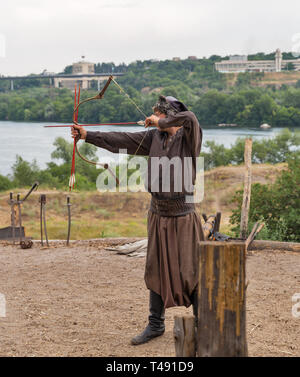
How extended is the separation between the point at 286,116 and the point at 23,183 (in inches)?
537

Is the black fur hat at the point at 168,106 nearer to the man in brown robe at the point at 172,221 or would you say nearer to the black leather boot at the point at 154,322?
the man in brown robe at the point at 172,221

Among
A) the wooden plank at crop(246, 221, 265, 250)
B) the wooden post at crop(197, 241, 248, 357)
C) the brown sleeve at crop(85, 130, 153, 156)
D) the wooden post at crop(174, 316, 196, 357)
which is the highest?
the brown sleeve at crop(85, 130, 153, 156)

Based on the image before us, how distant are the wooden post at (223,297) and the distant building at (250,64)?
38267mm

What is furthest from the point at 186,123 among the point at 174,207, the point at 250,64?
the point at 250,64

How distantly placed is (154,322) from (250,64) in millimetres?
39729

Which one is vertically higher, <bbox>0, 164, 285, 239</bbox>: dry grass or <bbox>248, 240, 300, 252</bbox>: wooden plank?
<bbox>248, 240, 300, 252</bbox>: wooden plank

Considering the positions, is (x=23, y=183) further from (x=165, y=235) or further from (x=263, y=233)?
(x=165, y=235)

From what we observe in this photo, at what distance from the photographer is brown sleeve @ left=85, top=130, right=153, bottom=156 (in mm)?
3387

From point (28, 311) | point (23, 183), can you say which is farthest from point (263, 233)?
point (23, 183)

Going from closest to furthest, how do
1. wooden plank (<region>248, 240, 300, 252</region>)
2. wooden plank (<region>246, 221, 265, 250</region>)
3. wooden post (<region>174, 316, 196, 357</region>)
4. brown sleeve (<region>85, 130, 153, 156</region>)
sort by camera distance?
wooden post (<region>174, 316, 196, 357</region>) < brown sleeve (<region>85, 130, 153, 156</region>) < wooden plank (<region>246, 221, 265, 250</region>) < wooden plank (<region>248, 240, 300, 252</region>)

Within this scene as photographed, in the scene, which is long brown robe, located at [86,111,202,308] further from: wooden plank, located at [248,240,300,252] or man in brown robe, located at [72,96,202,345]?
wooden plank, located at [248,240,300,252]

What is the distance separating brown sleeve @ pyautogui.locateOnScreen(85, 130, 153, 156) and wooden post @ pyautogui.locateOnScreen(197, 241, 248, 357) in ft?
4.39

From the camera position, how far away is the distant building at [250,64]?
3945 centimetres

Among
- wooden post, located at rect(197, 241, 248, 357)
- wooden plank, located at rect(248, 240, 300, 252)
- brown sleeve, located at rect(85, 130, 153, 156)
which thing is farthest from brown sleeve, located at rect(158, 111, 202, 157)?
wooden plank, located at rect(248, 240, 300, 252)
